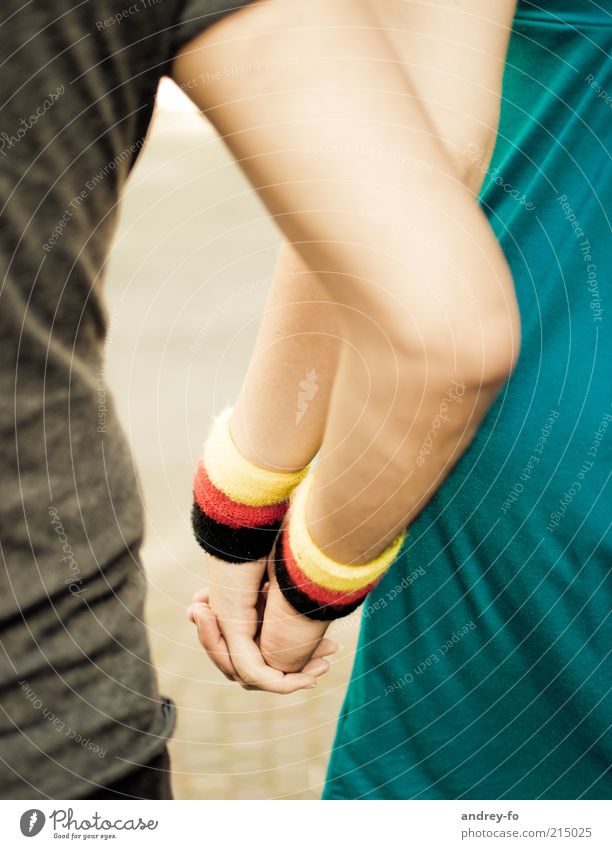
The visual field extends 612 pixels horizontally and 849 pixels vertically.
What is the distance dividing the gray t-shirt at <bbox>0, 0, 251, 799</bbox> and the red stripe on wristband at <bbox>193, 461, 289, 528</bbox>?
0.11 metres

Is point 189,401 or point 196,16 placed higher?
point 196,16

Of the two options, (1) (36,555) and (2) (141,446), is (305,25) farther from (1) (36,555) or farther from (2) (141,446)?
(2) (141,446)

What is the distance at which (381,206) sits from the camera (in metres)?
0.28

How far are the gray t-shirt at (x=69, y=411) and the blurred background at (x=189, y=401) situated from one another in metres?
0.37

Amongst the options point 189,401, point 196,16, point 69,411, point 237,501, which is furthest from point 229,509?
point 189,401

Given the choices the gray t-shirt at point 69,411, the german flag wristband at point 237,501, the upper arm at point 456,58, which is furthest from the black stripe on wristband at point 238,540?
the upper arm at point 456,58

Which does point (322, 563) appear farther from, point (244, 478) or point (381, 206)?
point (381, 206)

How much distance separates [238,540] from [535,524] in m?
0.17

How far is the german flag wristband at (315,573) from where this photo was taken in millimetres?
420

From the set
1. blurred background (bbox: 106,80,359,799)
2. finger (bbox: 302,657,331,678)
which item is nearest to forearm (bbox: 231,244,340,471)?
finger (bbox: 302,657,331,678)

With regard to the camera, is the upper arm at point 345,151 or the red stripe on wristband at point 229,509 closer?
the upper arm at point 345,151

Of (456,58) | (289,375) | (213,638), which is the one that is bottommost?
(213,638)

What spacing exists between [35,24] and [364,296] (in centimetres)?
14

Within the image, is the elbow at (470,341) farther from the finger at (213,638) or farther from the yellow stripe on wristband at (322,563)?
the finger at (213,638)
